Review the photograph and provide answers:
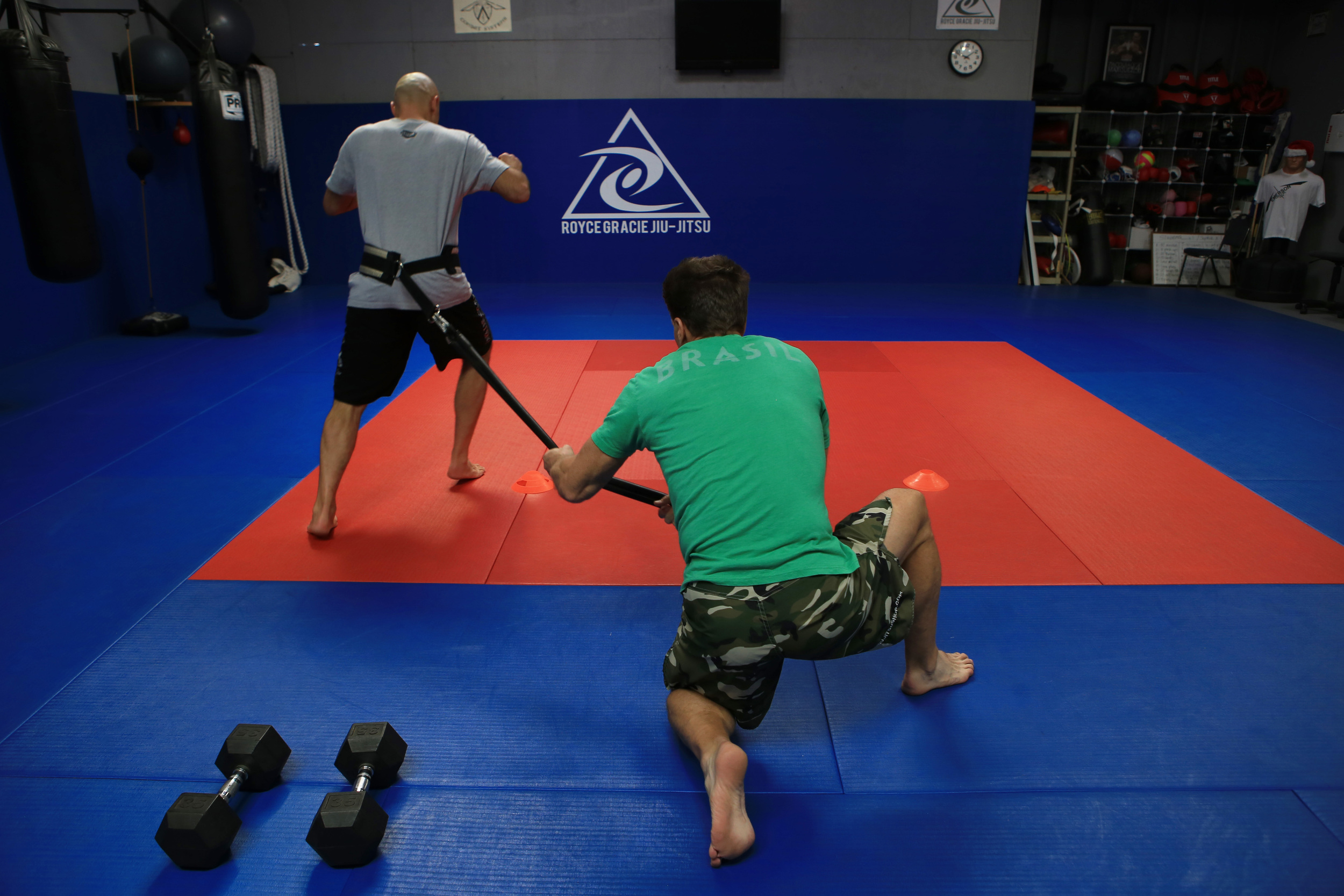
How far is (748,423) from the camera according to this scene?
1.89 meters

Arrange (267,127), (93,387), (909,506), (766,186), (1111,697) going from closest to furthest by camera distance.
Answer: (909,506), (1111,697), (93,387), (267,127), (766,186)

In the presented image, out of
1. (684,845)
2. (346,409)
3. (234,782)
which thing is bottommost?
(684,845)

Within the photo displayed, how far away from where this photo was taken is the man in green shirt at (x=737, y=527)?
73.1 inches

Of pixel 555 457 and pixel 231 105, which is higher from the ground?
pixel 231 105

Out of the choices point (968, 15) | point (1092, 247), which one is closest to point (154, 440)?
point (968, 15)

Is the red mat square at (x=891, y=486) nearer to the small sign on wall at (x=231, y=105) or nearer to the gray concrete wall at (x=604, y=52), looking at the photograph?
the small sign on wall at (x=231, y=105)

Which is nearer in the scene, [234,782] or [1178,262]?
[234,782]

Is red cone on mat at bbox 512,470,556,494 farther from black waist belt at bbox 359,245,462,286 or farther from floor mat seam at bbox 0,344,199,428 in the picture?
floor mat seam at bbox 0,344,199,428

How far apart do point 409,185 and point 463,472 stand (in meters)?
1.33

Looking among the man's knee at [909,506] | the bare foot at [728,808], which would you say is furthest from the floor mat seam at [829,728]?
the man's knee at [909,506]

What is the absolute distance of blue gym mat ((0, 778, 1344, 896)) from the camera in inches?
71.2

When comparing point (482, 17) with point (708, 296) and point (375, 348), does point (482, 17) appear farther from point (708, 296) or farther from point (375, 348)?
point (708, 296)

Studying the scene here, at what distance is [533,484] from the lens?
154 inches

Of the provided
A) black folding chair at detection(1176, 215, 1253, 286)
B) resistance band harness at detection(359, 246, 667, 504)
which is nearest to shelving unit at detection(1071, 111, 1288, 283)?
black folding chair at detection(1176, 215, 1253, 286)
